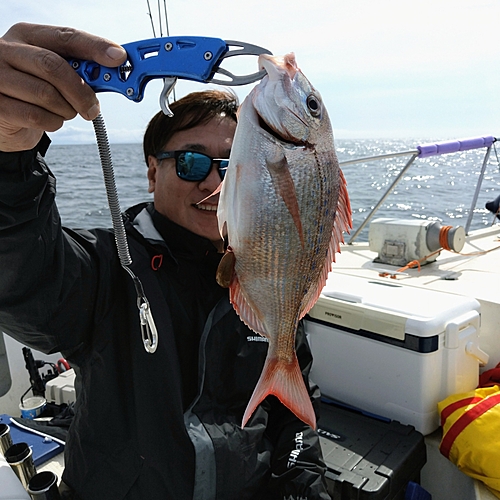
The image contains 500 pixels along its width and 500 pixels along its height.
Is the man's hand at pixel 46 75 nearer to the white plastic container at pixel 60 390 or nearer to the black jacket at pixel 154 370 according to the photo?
the black jacket at pixel 154 370

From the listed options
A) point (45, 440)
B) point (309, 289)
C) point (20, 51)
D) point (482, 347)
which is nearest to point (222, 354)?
point (309, 289)

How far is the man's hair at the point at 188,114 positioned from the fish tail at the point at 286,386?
3.84 feet

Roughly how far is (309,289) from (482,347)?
2.34 meters

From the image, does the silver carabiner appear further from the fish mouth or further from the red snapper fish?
the fish mouth

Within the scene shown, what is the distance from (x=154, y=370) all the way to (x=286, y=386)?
2.32 feet

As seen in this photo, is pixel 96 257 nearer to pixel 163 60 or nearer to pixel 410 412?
pixel 163 60

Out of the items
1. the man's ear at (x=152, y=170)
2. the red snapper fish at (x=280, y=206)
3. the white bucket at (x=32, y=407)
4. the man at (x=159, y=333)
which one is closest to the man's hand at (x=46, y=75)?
the man at (x=159, y=333)

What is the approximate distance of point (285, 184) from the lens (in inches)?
42.7

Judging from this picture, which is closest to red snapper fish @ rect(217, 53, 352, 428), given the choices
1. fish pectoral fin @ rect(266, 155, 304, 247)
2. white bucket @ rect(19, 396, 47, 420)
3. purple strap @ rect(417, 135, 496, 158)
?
fish pectoral fin @ rect(266, 155, 304, 247)

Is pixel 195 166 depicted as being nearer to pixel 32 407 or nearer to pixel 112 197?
pixel 112 197

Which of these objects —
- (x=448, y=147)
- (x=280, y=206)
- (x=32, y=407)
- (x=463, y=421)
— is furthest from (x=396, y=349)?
(x=448, y=147)

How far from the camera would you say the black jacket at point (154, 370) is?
1.56 meters

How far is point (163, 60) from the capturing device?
3.23 ft

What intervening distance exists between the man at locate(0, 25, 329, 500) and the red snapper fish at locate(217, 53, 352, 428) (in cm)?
56
